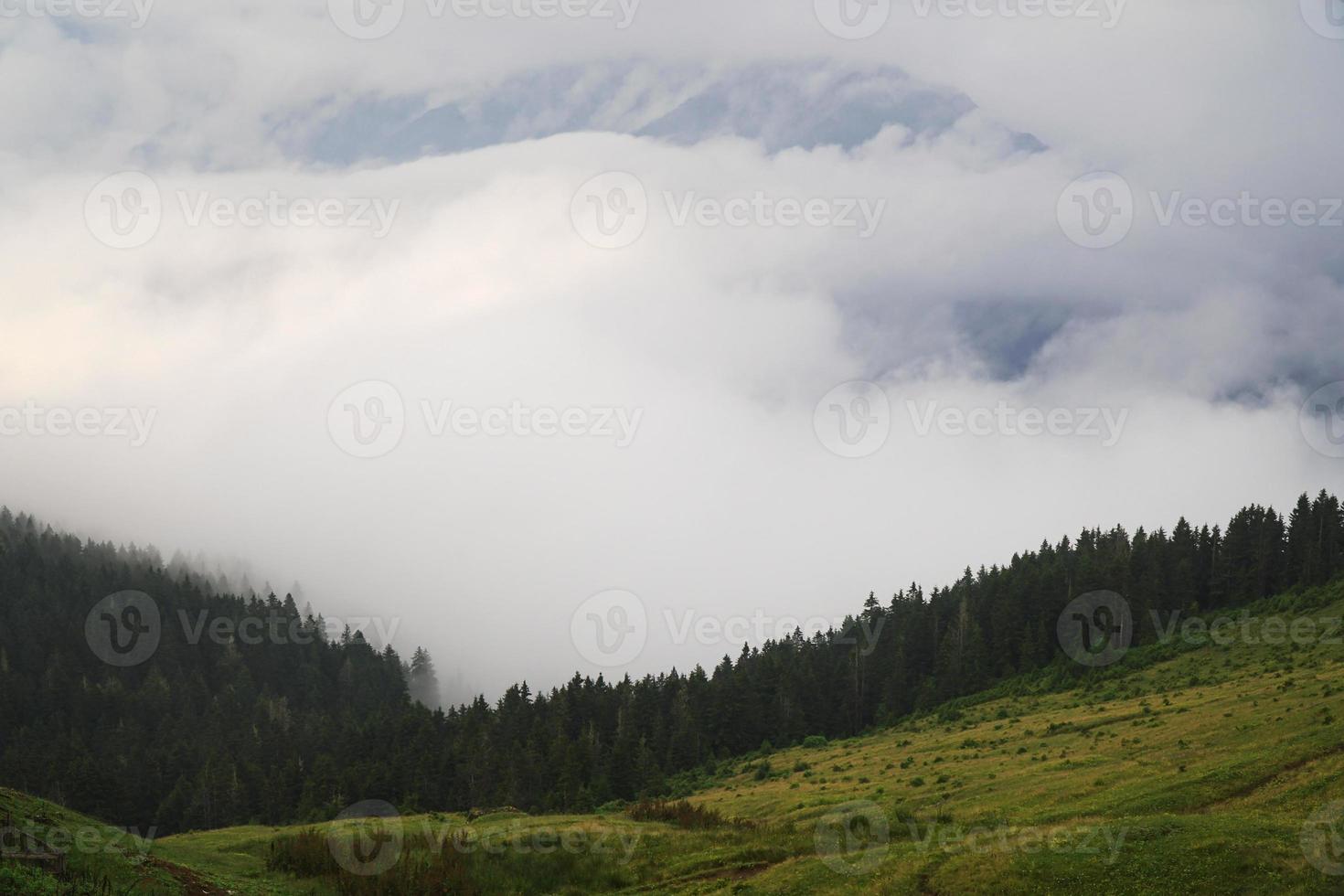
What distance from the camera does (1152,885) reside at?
3219 cm

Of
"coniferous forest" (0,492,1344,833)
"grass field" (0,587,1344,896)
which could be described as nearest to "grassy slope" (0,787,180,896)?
"grass field" (0,587,1344,896)

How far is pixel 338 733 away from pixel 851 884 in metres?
127

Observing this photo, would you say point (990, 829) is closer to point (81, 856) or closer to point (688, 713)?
point (81, 856)

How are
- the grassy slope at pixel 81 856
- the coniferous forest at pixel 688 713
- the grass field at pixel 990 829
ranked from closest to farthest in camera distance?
the grassy slope at pixel 81 856 < the grass field at pixel 990 829 < the coniferous forest at pixel 688 713

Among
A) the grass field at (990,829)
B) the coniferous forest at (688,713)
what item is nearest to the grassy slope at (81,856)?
the grass field at (990,829)

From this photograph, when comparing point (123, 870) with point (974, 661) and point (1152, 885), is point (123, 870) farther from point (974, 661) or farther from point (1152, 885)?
point (974, 661)

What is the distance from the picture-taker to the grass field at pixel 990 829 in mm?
33781

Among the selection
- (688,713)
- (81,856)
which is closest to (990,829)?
(81,856)

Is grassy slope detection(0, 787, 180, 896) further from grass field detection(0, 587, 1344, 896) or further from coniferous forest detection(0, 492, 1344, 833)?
coniferous forest detection(0, 492, 1344, 833)

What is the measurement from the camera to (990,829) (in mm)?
41750

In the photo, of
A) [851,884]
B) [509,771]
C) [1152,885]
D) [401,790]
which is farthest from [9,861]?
[401,790]

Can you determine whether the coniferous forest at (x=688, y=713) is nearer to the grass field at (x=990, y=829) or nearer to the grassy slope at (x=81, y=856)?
the grass field at (x=990, y=829)

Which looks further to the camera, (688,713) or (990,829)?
(688,713)

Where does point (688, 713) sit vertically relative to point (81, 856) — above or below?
below
